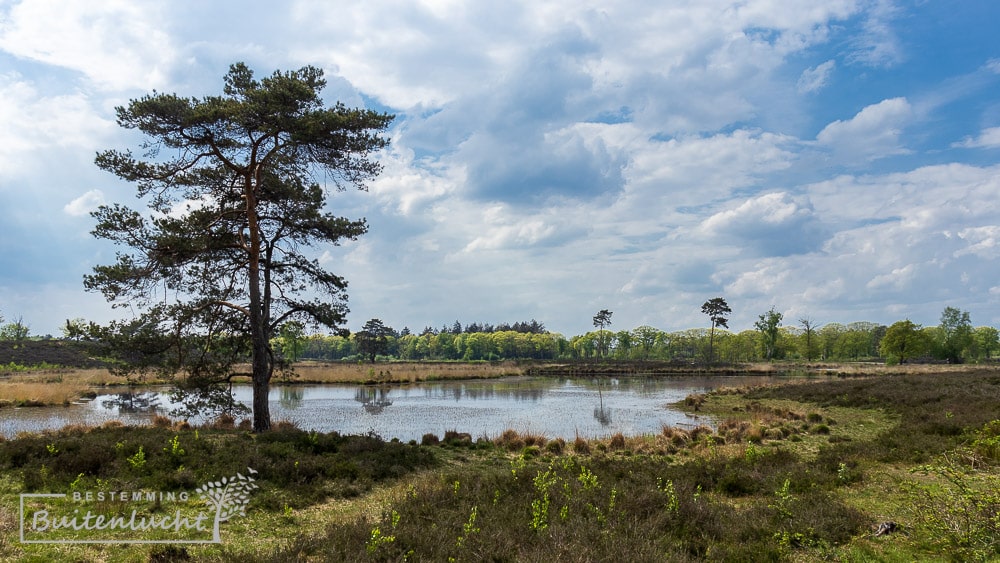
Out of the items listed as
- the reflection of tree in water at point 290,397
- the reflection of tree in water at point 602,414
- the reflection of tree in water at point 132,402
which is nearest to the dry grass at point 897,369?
the reflection of tree in water at point 602,414

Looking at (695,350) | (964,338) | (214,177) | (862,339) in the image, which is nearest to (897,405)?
(214,177)

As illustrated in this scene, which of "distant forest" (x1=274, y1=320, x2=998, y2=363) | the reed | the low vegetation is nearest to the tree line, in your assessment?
"distant forest" (x1=274, y1=320, x2=998, y2=363)

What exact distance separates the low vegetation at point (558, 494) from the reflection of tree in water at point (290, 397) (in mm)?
18153

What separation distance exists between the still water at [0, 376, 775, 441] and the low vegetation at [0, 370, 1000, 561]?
20.4ft

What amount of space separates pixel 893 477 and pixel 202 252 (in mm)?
18734

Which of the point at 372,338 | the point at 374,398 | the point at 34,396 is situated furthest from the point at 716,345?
the point at 34,396

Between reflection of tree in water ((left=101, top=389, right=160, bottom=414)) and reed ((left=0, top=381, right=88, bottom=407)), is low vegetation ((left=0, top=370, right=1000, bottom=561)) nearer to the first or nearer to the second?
reflection of tree in water ((left=101, top=389, right=160, bottom=414))

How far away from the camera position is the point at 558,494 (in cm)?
863

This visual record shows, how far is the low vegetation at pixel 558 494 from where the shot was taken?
6551 millimetres

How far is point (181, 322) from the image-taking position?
15.6m

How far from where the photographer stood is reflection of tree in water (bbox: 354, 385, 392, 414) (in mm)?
32750

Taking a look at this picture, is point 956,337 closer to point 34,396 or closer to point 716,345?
point 716,345

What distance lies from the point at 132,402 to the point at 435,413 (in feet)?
74.5

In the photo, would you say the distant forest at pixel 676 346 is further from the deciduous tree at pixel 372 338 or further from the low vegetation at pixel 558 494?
the low vegetation at pixel 558 494
